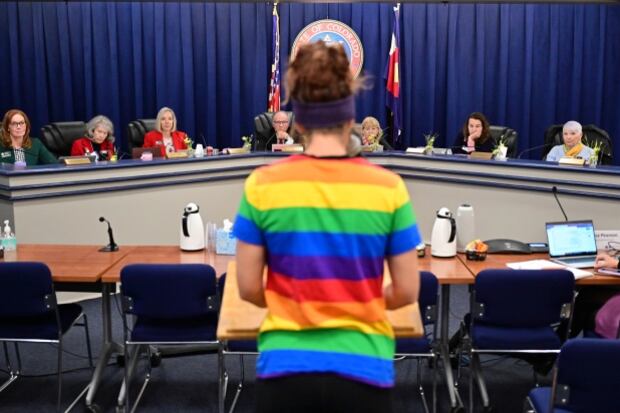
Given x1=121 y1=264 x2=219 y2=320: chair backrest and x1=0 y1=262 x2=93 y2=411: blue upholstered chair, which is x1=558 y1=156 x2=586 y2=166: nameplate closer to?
x1=121 y1=264 x2=219 y2=320: chair backrest

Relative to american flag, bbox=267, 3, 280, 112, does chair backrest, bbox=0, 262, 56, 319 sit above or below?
below

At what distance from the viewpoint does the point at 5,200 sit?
4.24 metres

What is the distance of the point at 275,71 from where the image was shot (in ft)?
25.9

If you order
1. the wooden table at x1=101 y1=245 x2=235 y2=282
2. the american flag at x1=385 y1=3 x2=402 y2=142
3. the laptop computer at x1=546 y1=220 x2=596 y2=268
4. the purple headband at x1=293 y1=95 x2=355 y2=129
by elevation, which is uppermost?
the american flag at x1=385 y1=3 x2=402 y2=142

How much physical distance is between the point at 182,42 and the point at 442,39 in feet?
9.50

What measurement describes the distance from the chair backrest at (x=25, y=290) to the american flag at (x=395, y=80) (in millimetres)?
5473

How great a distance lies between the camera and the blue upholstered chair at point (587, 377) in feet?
6.81

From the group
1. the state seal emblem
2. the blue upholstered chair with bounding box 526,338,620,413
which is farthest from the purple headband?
the state seal emblem

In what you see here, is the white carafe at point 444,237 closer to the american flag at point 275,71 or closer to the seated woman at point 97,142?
the seated woman at point 97,142

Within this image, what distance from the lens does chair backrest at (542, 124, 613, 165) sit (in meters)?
5.55

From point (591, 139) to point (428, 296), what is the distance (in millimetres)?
3672

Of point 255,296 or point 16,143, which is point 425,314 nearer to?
point 255,296

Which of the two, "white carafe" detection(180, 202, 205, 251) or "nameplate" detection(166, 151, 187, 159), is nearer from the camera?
"white carafe" detection(180, 202, 205, 251)

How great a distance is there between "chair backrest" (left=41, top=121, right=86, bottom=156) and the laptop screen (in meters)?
4.03
